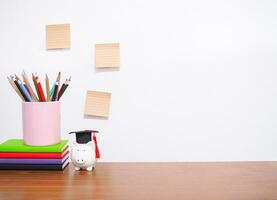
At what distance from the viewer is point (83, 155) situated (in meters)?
0.65

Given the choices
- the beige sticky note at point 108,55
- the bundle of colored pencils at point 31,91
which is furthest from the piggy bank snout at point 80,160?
the beige sticky note at point 108,55

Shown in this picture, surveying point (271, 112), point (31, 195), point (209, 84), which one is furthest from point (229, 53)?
point (31, 195)

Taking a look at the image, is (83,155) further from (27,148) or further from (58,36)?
(58,36)

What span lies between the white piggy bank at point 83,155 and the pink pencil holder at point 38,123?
7 cm

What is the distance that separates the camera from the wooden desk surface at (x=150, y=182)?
518mm

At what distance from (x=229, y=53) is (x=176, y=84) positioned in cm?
20

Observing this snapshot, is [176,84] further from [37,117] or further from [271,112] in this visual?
[37,117]

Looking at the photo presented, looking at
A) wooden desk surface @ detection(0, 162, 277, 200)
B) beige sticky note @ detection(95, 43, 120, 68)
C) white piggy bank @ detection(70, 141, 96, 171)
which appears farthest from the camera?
beige sticky note @ detection(95, 43, 120, 68)

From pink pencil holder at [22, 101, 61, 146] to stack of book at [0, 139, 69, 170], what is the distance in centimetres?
2

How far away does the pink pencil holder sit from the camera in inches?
26.1

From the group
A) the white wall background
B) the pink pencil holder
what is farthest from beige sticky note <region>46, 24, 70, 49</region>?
the pink pencil holder

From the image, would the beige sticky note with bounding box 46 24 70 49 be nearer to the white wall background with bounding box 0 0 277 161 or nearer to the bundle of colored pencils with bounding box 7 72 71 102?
the white wall background with bounding box 0 0 277 161

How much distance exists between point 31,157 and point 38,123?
8 cm

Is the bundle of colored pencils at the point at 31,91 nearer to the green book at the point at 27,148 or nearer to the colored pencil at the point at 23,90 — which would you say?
the colored pencil at the point at 23,90
